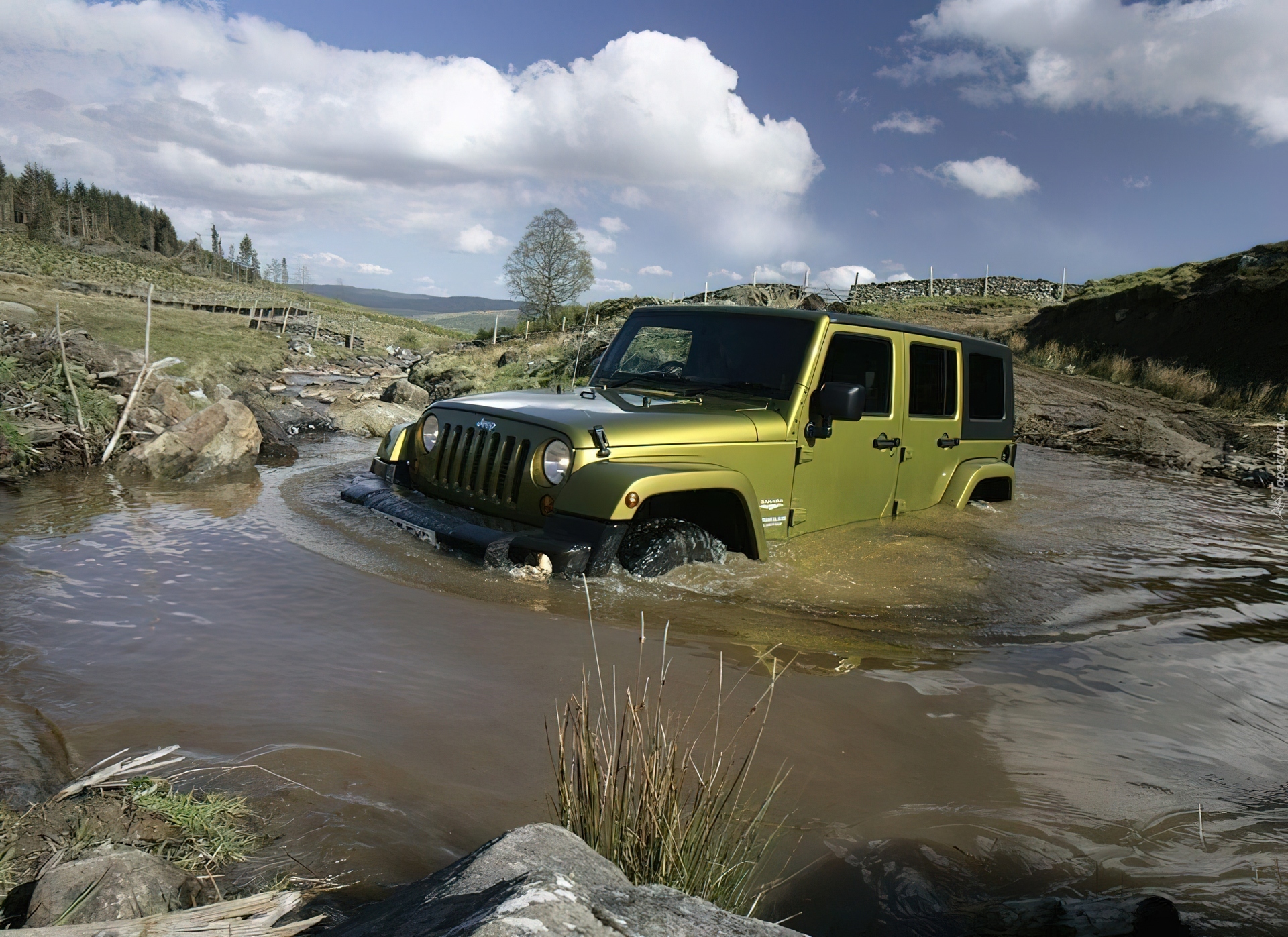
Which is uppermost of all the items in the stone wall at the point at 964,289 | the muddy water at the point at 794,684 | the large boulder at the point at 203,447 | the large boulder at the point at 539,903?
the stone wall at the point at 964,289

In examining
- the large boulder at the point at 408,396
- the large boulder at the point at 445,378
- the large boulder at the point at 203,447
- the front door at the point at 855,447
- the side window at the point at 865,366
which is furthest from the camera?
the large boulder at the point at 445,378

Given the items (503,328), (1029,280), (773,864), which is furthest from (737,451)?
(1029,280)

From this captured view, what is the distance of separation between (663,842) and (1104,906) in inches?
40.0

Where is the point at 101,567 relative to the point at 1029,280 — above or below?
below

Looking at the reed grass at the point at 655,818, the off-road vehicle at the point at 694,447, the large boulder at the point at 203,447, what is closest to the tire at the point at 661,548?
the off-road vehicle at the point at 694,447

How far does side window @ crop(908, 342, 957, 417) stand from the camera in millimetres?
6062

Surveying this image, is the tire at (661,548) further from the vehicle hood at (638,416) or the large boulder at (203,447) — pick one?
the large boulder at (203,447)

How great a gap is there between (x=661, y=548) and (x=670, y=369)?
1.57m

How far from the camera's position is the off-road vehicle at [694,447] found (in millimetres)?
4445

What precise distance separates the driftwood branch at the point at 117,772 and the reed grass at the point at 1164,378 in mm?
16281

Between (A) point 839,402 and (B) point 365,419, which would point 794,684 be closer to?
(A) point 839,402

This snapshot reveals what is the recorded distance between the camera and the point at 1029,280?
54750mm

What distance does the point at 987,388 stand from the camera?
700cm

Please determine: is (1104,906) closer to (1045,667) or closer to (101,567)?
(1045,667)
